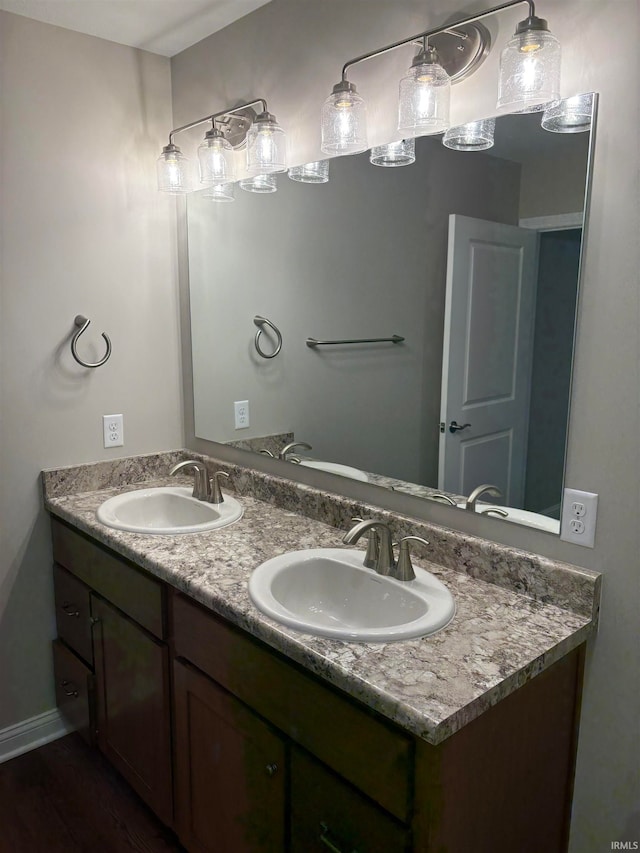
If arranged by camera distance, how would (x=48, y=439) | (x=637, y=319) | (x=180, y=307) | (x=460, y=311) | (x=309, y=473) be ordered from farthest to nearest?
(x=180, y=307)
(x=48, y=439)
(x=309, y=473)
(x=460, y=311)
(x=637, y=319)

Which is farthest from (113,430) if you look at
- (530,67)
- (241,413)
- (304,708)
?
(530,67)

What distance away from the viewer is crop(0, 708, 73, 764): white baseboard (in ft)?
7.30

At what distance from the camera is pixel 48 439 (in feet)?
7.30

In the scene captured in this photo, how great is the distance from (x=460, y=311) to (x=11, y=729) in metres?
2.07

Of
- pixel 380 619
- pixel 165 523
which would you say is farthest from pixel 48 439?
pixel 380 619

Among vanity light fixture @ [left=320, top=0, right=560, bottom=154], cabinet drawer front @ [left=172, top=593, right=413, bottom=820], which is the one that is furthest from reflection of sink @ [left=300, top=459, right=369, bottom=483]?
vanity light fixture @ [left=320, top=0, right=560, bottom=154]

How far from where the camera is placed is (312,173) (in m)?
1.92

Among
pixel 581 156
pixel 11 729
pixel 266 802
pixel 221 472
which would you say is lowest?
pixel 11 729

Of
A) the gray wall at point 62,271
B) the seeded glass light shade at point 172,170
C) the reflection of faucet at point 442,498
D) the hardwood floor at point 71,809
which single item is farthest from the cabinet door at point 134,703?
the seeded glass light shade at point 172,170

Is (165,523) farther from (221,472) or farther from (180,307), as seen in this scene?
(180,307)

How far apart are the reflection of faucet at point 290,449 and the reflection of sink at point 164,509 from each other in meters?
0.22

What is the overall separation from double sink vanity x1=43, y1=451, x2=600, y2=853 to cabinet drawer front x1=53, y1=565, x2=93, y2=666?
2cm

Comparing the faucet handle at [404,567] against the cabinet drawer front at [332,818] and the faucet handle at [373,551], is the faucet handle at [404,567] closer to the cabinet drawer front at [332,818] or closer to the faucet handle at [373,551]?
the faucet handle at [373,551]

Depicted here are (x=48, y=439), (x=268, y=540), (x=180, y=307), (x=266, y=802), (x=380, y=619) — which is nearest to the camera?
(x=266, y=802)
